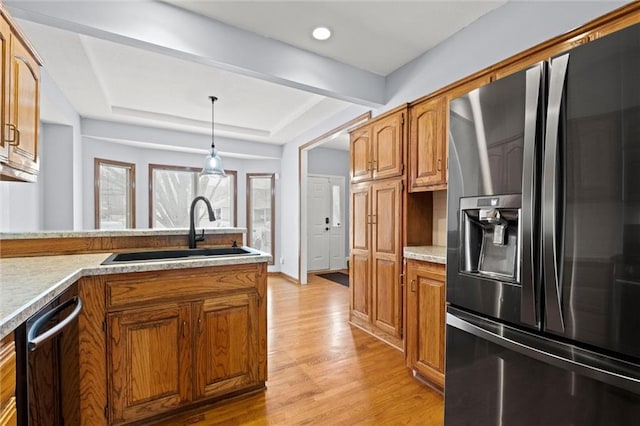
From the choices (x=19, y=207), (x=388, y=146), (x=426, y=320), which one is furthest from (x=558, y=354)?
(x=19, y=207)

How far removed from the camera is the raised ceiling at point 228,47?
199cm

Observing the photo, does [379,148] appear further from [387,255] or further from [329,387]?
[329,387]

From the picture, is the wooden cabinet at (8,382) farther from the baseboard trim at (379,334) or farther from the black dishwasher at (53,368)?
the baseboard trim at (379,334)

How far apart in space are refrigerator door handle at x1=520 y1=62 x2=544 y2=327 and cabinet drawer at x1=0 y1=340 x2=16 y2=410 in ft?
5.77

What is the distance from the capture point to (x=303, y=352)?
2674 mm

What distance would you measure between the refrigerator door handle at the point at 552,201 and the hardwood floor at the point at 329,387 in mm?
1124

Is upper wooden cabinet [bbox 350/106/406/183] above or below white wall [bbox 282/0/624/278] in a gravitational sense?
below

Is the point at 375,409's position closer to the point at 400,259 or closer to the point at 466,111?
the point at 400,259

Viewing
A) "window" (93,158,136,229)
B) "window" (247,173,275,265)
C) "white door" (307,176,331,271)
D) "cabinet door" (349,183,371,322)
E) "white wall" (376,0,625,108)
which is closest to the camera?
"white wall" (376,0,625,108)

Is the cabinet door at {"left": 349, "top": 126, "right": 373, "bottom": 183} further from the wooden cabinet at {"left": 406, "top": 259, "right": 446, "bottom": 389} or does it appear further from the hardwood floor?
the hardwood floor

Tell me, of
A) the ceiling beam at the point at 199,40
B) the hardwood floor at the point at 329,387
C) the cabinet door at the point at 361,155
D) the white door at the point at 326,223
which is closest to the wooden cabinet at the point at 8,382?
the hardwood floor at the point at 329,387

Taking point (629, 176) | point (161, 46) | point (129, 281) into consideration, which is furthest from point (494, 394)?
point (161, 46)

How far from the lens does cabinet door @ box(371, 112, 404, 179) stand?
8.68ft

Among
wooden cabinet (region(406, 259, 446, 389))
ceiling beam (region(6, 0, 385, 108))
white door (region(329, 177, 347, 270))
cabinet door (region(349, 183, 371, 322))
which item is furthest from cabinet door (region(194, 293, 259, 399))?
white door (region(329, 177, 347, 270))
